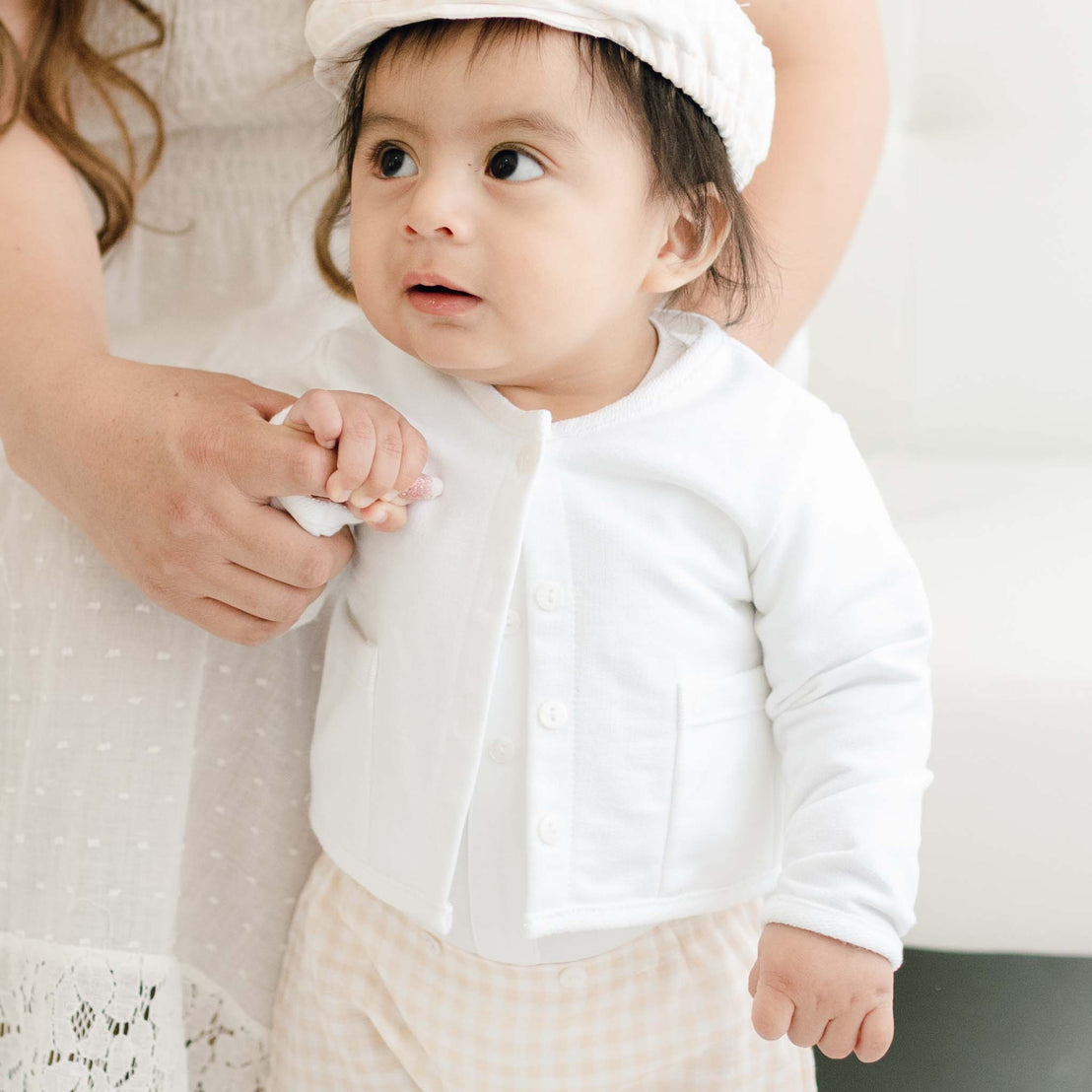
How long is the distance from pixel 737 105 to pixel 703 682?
33 centimetres

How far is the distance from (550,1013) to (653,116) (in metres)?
0.55

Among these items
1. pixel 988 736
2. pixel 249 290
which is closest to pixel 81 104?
pixel 249 290

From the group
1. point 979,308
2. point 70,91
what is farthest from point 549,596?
point 979,308

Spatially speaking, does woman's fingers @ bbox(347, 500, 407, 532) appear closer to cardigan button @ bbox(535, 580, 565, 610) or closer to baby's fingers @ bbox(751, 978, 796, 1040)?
cardigan button @ bbox(535, 580, 565, 610)

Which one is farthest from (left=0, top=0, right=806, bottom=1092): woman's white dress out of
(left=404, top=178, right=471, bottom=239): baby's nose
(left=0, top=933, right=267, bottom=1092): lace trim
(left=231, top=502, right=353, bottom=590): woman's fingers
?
(left=404, top=178, right=471, bottom=239): baby's nose

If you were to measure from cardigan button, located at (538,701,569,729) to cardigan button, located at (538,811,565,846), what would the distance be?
5 centimetres

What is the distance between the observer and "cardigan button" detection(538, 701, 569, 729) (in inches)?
29.0

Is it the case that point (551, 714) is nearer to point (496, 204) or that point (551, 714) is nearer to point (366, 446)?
point (366, 446)

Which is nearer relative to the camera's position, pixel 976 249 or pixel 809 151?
pixel 809 151

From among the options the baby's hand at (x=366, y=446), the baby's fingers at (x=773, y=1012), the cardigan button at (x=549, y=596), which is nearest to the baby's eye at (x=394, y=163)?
the baby's hand at (x=366, y=446)

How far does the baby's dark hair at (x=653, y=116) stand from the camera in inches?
26.0

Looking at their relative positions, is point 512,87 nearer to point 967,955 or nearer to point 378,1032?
point 378,1032

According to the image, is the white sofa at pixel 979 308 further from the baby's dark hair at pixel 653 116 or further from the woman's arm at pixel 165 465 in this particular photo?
the woman's arm at pixel 165 465

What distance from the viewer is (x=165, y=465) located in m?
0.73
